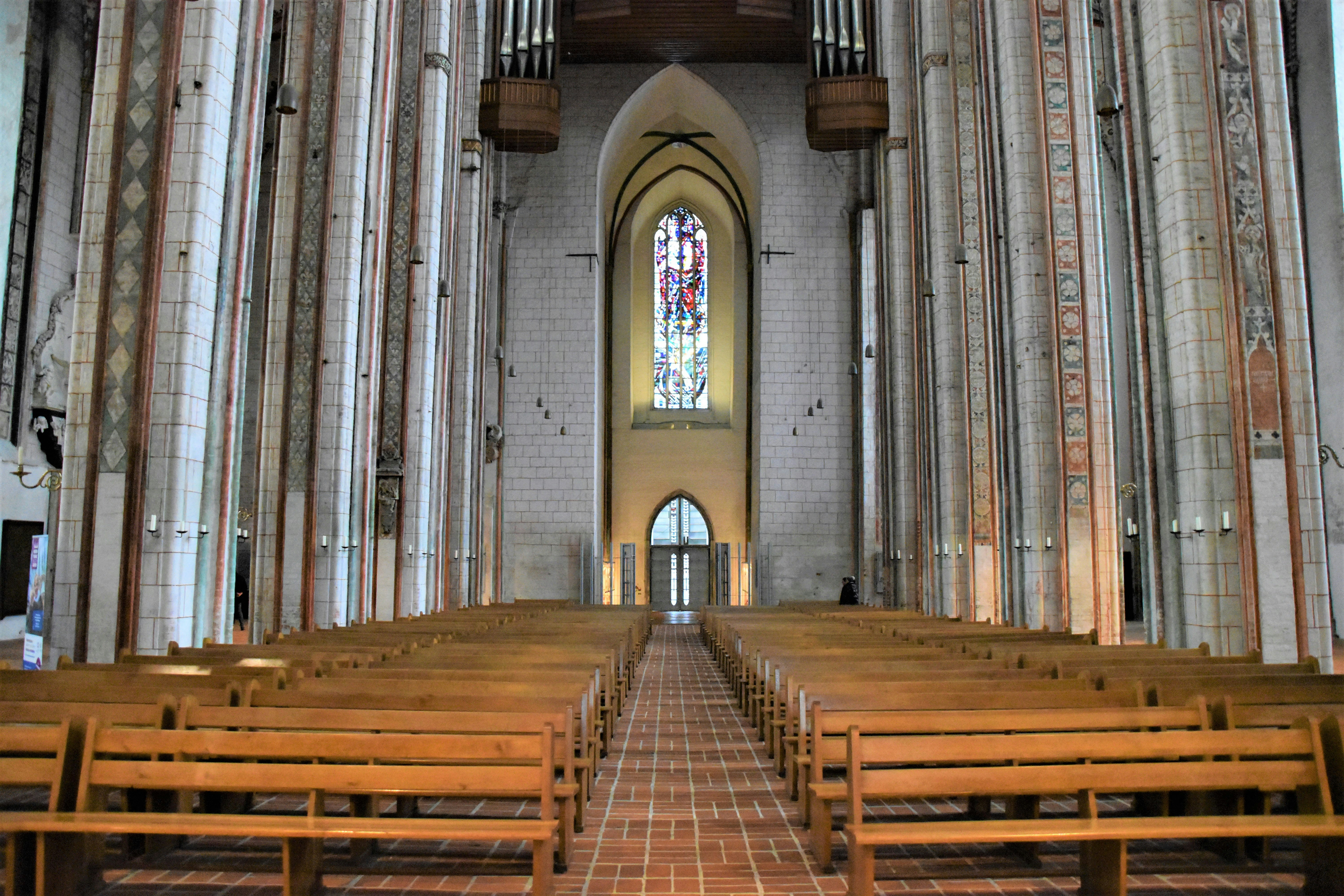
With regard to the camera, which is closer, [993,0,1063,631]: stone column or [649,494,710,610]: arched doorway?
[993,0,1063,631]: stone column

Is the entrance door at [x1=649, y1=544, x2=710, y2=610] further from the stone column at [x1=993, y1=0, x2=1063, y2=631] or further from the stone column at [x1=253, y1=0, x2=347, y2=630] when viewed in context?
the stone column at [x1=253, y1=0, x2=347, y2=630]

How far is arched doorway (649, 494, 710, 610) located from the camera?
2791cm

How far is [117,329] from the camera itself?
816 centimetres

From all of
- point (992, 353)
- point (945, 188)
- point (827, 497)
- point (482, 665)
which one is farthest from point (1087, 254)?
point (827, 497)

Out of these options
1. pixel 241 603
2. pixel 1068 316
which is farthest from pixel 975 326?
pixel 241 603

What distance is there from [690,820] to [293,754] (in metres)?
1.92

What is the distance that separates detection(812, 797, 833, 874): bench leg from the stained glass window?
2464cm

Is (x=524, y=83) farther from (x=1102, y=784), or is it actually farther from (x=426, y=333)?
(x=1102, y=784)

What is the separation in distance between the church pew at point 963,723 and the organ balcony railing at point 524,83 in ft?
56.9

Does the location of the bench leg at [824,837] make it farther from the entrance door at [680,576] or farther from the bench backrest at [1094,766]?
the entrance door at [680,576]

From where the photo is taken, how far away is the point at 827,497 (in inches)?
924

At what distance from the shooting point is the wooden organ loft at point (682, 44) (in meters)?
19.9

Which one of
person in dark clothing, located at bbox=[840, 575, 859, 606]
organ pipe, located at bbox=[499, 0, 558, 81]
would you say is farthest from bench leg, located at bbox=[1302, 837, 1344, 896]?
organ pipe, located at bbox=[499, 0, 558, 81]

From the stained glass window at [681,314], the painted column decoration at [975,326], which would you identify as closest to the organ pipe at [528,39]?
the painted column decoration at [975,326]
